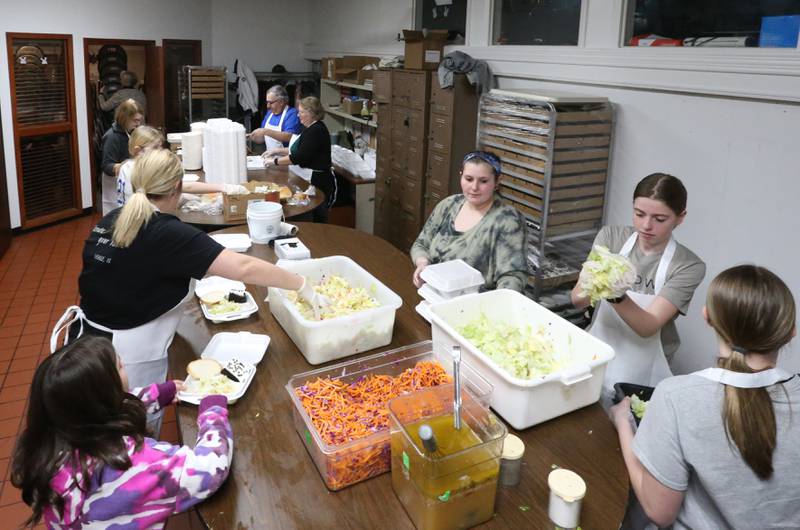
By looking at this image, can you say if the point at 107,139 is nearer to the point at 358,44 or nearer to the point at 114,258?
the point at 114,258

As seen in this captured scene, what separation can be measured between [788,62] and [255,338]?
2982mm

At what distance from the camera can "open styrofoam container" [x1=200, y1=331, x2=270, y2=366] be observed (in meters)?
2.39

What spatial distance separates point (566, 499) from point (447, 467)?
1.12ft

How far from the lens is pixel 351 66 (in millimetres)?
8250

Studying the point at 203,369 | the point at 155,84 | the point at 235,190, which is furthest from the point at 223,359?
the point at 155,84

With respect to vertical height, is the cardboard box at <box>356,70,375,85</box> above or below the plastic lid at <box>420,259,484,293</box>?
above

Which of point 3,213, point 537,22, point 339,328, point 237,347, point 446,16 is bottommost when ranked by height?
point 3,213

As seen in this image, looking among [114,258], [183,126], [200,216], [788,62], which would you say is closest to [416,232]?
[200,216]

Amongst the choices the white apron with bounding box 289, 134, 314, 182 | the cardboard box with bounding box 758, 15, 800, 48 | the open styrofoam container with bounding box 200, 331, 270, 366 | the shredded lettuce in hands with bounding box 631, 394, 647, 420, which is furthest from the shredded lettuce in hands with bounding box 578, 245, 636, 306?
the white apron with bounding box 289, 134, 314, 182

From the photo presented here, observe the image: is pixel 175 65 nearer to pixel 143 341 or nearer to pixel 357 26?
pixel 357 26

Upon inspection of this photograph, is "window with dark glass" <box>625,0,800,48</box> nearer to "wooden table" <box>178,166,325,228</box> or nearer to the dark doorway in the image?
"wooden table" <box>178,166,325,228</box>

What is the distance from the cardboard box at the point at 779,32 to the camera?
3.20 meters

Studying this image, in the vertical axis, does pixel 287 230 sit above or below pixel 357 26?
below

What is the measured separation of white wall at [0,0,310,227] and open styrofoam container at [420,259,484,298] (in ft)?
21.9
